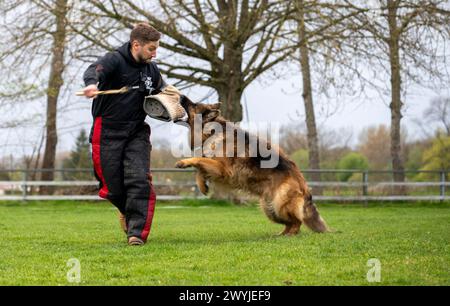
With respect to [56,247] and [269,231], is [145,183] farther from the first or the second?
[269,231]

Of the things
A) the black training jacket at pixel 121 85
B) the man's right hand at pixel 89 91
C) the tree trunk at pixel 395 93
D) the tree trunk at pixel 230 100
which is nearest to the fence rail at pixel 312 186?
the tree trunk at pixel 395 93

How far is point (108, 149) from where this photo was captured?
6.82 metres

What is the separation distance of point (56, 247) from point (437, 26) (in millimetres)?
11608

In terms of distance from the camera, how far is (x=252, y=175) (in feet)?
24.8

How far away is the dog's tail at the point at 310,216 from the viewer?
7.93 metres

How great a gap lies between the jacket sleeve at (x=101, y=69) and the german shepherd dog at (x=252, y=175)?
124 centimetres

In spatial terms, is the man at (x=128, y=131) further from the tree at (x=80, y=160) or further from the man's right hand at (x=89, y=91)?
the tree at (x=80, y=160)

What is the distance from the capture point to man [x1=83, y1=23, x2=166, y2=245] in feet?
22.2

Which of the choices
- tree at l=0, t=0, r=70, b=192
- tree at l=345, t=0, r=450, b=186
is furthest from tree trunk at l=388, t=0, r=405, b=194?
tree at l=0, t=0, r=70, b=192

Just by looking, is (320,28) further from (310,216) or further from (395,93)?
(310,216)

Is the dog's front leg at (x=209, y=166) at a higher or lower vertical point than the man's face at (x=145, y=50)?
lower

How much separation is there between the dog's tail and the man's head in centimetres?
271

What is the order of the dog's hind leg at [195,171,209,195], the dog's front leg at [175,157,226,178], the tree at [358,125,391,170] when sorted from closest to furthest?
the dog's front leg at [175,157,226,178]
the dog's hind leg at [195,171,209,195]
the tree at [358,125,391,170]

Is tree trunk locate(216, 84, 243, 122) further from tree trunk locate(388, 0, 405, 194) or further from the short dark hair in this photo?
the short dark hair
